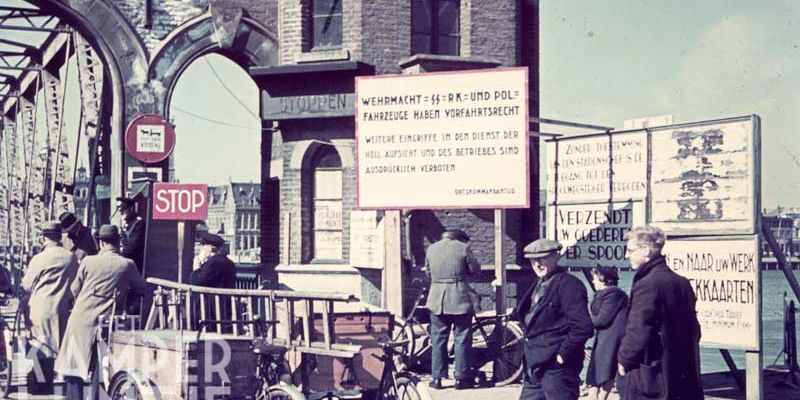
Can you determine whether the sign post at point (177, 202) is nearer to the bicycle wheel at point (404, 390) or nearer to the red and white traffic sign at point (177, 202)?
the red and white traffic sign at point (177, 202)

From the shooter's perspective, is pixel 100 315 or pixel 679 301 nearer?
pixel 679 301

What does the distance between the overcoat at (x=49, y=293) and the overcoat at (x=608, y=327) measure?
17.8 feet

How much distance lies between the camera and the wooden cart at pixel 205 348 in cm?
885

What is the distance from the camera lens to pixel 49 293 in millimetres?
11938

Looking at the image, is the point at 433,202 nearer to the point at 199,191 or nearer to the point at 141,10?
the point at 199,191

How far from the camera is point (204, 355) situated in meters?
8.91

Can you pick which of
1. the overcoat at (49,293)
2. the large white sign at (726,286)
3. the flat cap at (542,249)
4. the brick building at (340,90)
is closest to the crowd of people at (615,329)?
the flat cap at (542,249)

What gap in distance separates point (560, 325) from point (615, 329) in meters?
1.45

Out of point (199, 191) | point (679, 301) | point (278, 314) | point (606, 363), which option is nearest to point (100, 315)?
point (278, 314)

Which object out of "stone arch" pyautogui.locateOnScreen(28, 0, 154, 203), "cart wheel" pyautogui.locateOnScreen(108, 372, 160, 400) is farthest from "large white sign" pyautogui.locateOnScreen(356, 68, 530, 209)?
"stone arch" pyautogui.locateOnScreen(28, 0, 154, 203)

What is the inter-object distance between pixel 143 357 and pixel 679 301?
4234mm

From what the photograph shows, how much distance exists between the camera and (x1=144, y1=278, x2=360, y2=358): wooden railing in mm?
9734

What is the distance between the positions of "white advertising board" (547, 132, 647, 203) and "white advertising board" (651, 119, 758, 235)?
34cm

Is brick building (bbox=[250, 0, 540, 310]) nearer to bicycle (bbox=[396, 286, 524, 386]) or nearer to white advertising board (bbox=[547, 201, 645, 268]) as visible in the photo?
white advertising board (bbox=[547, 201, 645, 268])
